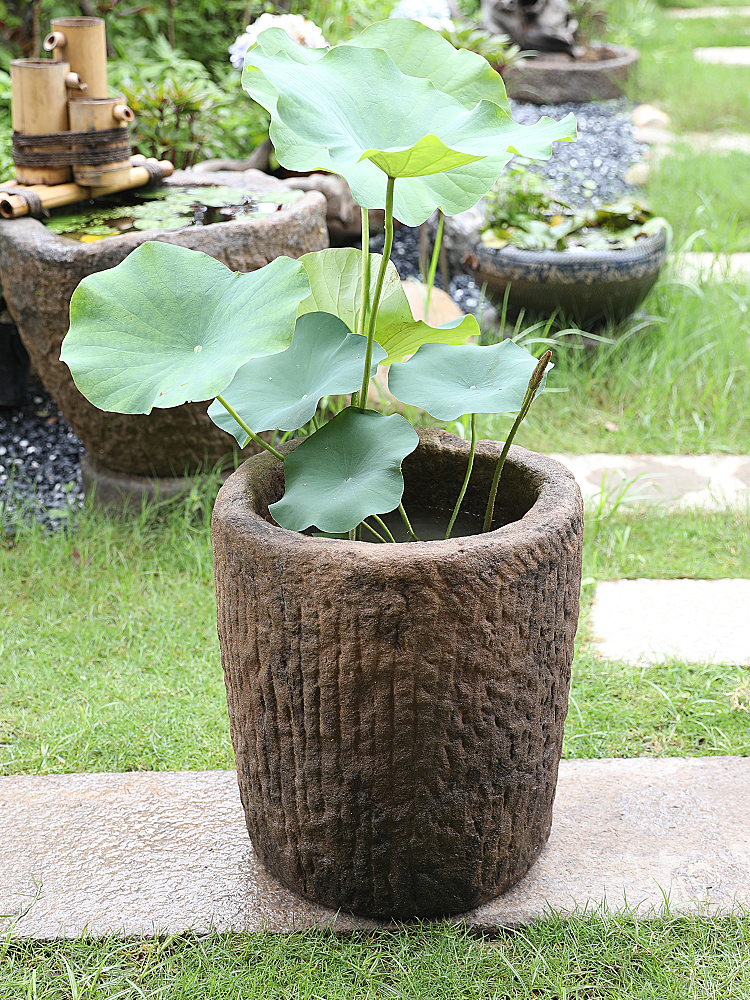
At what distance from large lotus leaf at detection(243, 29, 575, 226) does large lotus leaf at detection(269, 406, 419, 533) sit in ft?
1.01

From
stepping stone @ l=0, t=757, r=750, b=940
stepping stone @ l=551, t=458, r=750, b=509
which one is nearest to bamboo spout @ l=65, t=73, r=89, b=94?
stepping stone @ l=551, t=458, r=750, b=509

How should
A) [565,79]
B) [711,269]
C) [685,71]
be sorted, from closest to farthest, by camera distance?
[711,269]
[565,79]
[685,71]

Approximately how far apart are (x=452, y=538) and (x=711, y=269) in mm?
2950

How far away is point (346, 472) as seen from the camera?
4.55ft

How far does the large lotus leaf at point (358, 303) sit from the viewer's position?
4.91 ft

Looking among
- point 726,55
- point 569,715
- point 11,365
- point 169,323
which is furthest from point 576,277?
point 726,55

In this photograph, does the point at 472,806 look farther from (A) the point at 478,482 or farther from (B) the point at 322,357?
(B) the point at 322,357

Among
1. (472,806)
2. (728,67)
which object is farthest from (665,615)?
(728,67)

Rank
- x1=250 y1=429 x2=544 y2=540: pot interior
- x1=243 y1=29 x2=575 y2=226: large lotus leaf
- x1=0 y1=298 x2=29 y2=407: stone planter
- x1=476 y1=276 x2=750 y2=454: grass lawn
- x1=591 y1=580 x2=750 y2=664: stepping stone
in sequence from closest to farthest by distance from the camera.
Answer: x1=243 y1=29 x2=575 y2=226: large lotus leaf → x1=250 y1=429 x2=544 y2=540: pot interior → x1=591 y1=580 x2=750 y2=664: stepping stone → x1=476 y1=276 x2=750 y2=454: grass lawn → x1=0 y1=298 x2=29 y2=407: stone planter

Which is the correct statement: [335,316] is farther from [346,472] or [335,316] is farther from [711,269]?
[711,269]

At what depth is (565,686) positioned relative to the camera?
4.86ft

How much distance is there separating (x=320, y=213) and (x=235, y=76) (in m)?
2.02

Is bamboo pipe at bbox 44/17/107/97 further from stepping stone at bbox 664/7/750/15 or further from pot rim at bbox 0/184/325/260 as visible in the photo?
stepping stone at bbox 664/7/750/15

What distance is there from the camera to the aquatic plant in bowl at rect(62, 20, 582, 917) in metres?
1.27
